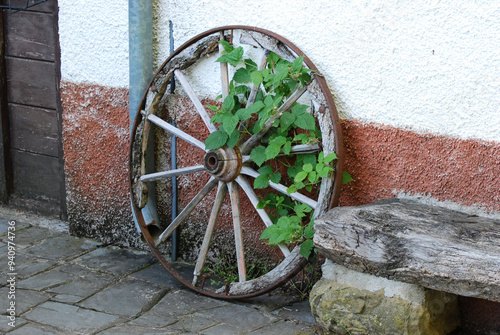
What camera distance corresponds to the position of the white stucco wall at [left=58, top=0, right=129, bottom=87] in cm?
377

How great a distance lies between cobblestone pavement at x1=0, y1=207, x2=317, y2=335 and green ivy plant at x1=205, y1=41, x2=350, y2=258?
410 mm

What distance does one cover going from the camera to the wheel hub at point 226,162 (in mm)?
3242

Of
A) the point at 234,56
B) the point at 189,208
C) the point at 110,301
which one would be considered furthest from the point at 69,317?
the point at 234,56

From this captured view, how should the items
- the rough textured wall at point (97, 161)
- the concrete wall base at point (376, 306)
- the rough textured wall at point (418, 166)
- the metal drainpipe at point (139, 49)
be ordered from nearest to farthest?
the concrete wall base at point (376, 306)
the rough textured wall at point (418, 166)
the metal drainpipe at point (139, 49)
the rough textured wall at point (97, 161)

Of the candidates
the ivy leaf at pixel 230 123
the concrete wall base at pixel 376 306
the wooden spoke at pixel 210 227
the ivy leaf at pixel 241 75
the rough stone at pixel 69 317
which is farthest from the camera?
the wooden spoke at pixel 210 227

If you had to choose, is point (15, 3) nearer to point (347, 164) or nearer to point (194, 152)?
Answer: point (194, 152)

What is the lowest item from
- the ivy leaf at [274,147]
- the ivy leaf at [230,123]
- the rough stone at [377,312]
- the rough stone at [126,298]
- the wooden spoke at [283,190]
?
the rough stone at [126,298]

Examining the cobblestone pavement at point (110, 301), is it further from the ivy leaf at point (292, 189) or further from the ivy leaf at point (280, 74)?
the ivy leaf at point (280, 74)

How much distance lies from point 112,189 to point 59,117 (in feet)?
2.23

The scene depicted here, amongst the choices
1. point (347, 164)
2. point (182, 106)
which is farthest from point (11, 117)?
point (347, 164)

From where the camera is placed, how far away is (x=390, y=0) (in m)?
2.89

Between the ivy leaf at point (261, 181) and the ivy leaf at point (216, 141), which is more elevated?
the ivy leaf at point (216, 141)

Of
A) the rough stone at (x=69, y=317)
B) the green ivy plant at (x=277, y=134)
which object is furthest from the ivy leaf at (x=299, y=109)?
the rough stone at (x=69, y=317)

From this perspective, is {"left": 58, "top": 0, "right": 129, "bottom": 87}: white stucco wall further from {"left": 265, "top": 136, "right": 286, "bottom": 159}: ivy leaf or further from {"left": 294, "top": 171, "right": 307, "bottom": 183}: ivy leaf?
{"left": 294, "top": 171, "right": 307, "bottom": 183}: ivy leaf
